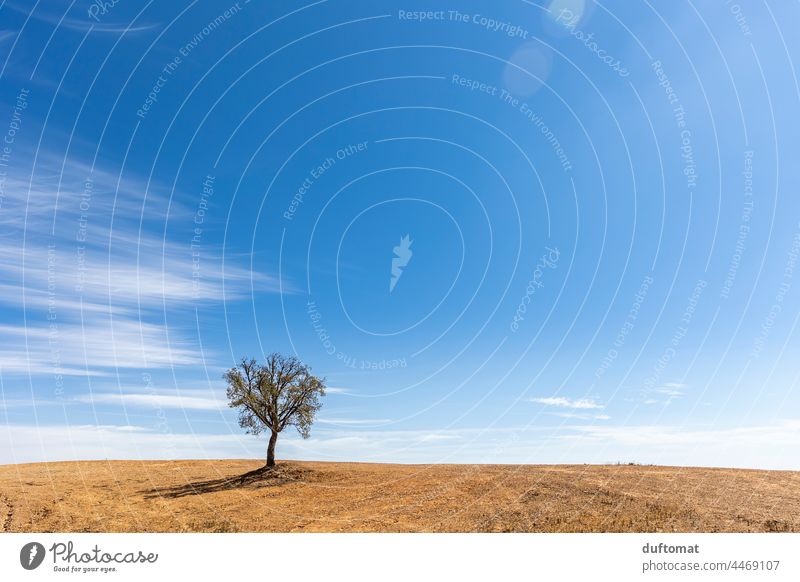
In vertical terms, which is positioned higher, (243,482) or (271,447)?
(271,447)

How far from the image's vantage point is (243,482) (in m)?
41.1

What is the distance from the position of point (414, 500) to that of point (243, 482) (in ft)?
56.3

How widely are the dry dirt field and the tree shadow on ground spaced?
100 mm

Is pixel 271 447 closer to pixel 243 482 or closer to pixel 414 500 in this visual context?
pixel 243 482
